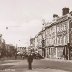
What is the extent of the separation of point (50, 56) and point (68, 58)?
16.0 metres

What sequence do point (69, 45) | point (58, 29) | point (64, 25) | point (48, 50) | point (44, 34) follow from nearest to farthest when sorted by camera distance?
1. point (69, 45)
2. point (64, 25)
3. point (58, 29)
4. point (48, 50)
5. point (44, 34)

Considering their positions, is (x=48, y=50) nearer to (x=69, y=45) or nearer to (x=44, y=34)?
(x=44, y=34)

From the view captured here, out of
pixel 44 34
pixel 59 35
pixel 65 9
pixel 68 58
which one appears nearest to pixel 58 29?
pixel 59 35

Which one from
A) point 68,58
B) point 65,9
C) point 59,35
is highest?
point 65,9

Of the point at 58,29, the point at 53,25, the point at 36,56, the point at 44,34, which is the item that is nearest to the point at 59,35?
the point at 58,29

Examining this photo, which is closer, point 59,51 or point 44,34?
point 59,51

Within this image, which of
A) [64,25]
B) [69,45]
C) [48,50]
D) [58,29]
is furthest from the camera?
[48,50]

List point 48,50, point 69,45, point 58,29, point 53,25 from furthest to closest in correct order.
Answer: point 48,50 < point 53,25 < point 58,29 < point 69,45

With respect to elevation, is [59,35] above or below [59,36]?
above

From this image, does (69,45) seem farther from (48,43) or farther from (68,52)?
(48,43)

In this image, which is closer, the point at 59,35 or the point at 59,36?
the point at 59,35

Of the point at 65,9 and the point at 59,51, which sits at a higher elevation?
the point at 65,9

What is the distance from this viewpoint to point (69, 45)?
58.6m

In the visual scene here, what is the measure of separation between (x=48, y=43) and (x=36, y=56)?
8.28 metres
